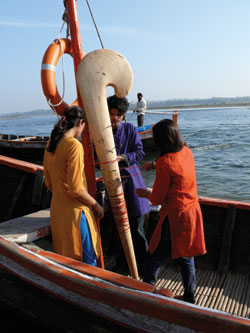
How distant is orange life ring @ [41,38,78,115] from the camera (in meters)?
2.79

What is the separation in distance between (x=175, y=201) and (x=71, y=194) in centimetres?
77

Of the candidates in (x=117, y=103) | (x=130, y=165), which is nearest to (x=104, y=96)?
(x=117, y=103)

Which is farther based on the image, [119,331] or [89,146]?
[89,146]

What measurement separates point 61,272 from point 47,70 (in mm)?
1700

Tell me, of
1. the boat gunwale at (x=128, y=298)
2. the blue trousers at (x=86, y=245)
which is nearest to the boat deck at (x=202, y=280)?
the boat gunwale at (x=128, y=298)

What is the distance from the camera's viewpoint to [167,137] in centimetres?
228

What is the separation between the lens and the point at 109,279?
2.11m

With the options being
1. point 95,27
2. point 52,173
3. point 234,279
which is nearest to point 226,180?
point 234,279

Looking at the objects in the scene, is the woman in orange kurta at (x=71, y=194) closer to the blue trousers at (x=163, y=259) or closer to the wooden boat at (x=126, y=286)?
the wooden boat at (x=126, y=286)

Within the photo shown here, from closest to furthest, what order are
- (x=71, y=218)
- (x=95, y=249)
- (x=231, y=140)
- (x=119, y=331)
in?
(x=119, y=331), (x=71, y=218), (x=95, y=249), (x=231, y=140)

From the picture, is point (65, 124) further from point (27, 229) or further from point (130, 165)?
point (27, 229)

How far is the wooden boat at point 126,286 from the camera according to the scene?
69.1 inches

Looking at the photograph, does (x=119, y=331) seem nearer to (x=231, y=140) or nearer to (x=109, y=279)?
(x=109, y=279)

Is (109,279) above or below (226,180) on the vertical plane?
above
